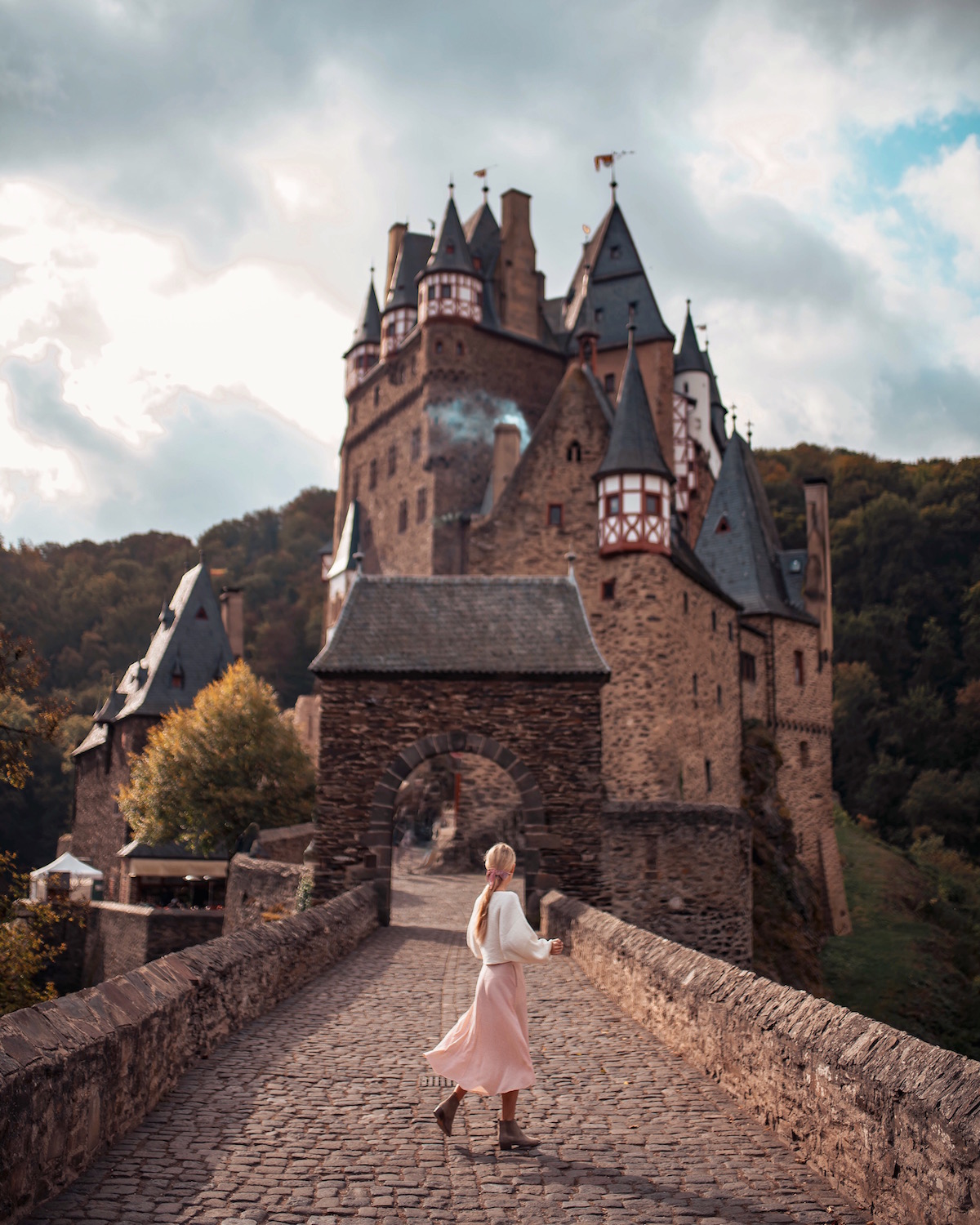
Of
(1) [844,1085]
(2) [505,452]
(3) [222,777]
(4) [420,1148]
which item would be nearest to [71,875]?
(3) [222,777]

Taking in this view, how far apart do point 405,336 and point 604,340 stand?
9749 millimetres

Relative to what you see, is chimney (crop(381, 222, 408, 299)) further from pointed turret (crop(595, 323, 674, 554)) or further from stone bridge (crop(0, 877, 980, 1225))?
stone bridge (crop(0, 877, 980, 1225))

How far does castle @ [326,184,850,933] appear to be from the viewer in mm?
30266

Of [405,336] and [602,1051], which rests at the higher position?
[405,336]

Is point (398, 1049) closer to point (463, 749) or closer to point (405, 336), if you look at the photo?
point (463, 749)

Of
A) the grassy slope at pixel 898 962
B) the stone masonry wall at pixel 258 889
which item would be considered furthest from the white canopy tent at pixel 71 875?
the grassy slope at pixel 898 962

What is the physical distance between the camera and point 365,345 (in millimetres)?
54719

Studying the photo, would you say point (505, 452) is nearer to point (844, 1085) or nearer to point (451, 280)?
point (451, 280)

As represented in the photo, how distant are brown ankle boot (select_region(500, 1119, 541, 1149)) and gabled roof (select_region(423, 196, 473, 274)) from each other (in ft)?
142

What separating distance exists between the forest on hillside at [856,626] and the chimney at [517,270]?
76.6 ft

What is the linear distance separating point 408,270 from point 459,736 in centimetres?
3807

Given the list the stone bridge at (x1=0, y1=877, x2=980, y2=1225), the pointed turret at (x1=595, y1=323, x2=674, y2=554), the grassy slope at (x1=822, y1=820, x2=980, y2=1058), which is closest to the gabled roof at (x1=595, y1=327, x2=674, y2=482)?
the pointed turret at (x1=595, y1=323, x2=674, y2=554)

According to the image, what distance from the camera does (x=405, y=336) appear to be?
164 feet

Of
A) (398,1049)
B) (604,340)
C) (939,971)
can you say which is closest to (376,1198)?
(398,1049)
